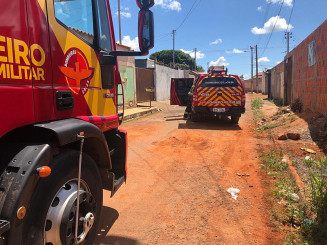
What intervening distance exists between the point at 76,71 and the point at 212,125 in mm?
8372

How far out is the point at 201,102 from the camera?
987 centimetres

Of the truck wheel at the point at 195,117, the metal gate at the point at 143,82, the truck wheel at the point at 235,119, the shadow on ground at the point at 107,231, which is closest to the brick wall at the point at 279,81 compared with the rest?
the metal gate at the point at 143,82

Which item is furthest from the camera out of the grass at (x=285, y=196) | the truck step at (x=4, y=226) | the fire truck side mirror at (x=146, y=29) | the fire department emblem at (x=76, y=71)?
the grass at (x=285, y=196)

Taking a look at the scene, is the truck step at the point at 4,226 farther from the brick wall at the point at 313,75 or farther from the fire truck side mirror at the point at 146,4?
the brick wall at the point at 313,75

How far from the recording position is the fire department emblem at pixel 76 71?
2.17 m

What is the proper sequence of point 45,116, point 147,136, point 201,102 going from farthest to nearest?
point 201,102 → point 147,136 → point 45,116

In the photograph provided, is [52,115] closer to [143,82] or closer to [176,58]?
[143,82]

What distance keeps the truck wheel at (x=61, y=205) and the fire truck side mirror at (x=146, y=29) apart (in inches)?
46.0

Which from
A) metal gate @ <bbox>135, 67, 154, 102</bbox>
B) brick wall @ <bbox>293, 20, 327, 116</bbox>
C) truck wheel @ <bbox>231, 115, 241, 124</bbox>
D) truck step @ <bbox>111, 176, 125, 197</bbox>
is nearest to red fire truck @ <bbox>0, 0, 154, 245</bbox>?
truck step @ <bbox>111, 176, 125, 197</bbox>

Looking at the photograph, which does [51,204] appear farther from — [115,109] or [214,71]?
[214,71]

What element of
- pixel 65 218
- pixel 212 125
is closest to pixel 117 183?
pixel 65 218

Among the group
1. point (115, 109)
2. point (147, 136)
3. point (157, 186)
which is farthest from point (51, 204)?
point (147, 136)

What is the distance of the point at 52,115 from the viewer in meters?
2.01

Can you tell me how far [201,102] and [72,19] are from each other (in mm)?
7765
